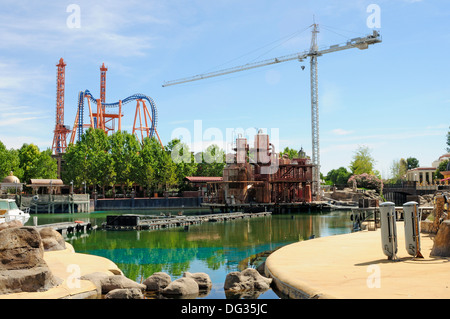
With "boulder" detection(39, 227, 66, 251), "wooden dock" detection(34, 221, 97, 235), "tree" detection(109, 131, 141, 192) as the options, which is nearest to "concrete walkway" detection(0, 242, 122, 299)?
"boulder" detection(39, 227, 66, 251)

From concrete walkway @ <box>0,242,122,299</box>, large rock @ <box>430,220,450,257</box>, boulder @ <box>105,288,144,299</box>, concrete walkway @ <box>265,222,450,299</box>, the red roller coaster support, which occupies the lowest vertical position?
boulder @ <box>105,288,144,299</box>

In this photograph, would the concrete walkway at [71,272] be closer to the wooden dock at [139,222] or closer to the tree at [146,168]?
the wooden dock at [139,222]

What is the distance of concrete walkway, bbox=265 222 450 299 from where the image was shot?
35.1 ft

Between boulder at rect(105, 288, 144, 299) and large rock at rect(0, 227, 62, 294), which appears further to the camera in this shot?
boulder at rect(105, 288, 144, 299)

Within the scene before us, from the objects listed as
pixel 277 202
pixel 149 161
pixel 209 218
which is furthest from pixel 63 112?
pixel 209 218

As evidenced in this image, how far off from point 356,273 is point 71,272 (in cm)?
946

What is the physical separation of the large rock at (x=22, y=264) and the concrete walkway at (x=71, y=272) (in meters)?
0.25

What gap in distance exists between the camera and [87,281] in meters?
13.9

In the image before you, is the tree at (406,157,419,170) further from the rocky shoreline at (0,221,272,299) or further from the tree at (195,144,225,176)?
the rocky shoreline at (0,221,272,299)

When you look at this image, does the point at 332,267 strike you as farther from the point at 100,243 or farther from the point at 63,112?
the point at 63,112

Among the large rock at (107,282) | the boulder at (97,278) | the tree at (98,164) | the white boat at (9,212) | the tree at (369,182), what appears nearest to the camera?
the boulder at (97,278)

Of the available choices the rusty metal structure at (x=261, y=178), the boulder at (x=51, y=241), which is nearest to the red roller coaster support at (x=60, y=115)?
the rusty metal structure at (x=261, y=178)

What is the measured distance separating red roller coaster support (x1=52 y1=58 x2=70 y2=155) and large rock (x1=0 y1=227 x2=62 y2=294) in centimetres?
9826

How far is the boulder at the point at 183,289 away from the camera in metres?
14.3
